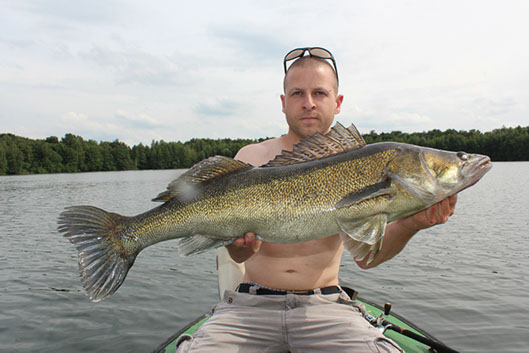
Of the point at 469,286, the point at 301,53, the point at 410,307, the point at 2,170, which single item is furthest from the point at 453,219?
the point at 2,170

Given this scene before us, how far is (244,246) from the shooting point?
336cm

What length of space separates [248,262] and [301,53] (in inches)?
102

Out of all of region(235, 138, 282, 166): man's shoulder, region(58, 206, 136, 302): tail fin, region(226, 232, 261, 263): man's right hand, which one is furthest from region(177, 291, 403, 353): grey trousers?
region(235, 138, 282, 166): man's shoulder

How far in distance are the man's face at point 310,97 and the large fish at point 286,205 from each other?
114 centimetres

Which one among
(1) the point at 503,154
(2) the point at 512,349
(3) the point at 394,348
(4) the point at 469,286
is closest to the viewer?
(3) the point at 394,348

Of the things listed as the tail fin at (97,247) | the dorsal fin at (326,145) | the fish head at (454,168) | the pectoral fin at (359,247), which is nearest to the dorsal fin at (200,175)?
the dorsal fin at (326,145)

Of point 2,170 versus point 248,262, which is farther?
point 2,170

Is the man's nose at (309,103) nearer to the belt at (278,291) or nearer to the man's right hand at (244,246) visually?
the man's right hand at (244,246)

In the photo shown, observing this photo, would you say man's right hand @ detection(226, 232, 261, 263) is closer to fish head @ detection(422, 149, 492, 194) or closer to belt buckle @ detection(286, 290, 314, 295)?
belt buckle @ detection(286, 290, 314, 295)

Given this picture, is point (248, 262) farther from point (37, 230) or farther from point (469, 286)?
point (37, 230)

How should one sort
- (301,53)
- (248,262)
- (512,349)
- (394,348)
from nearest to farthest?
(394,348)
(248,262)
(301,53)
(512,349)

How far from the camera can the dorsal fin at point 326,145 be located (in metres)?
3.26

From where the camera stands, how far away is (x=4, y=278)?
1012cm

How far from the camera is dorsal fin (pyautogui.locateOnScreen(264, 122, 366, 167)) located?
3264mm
